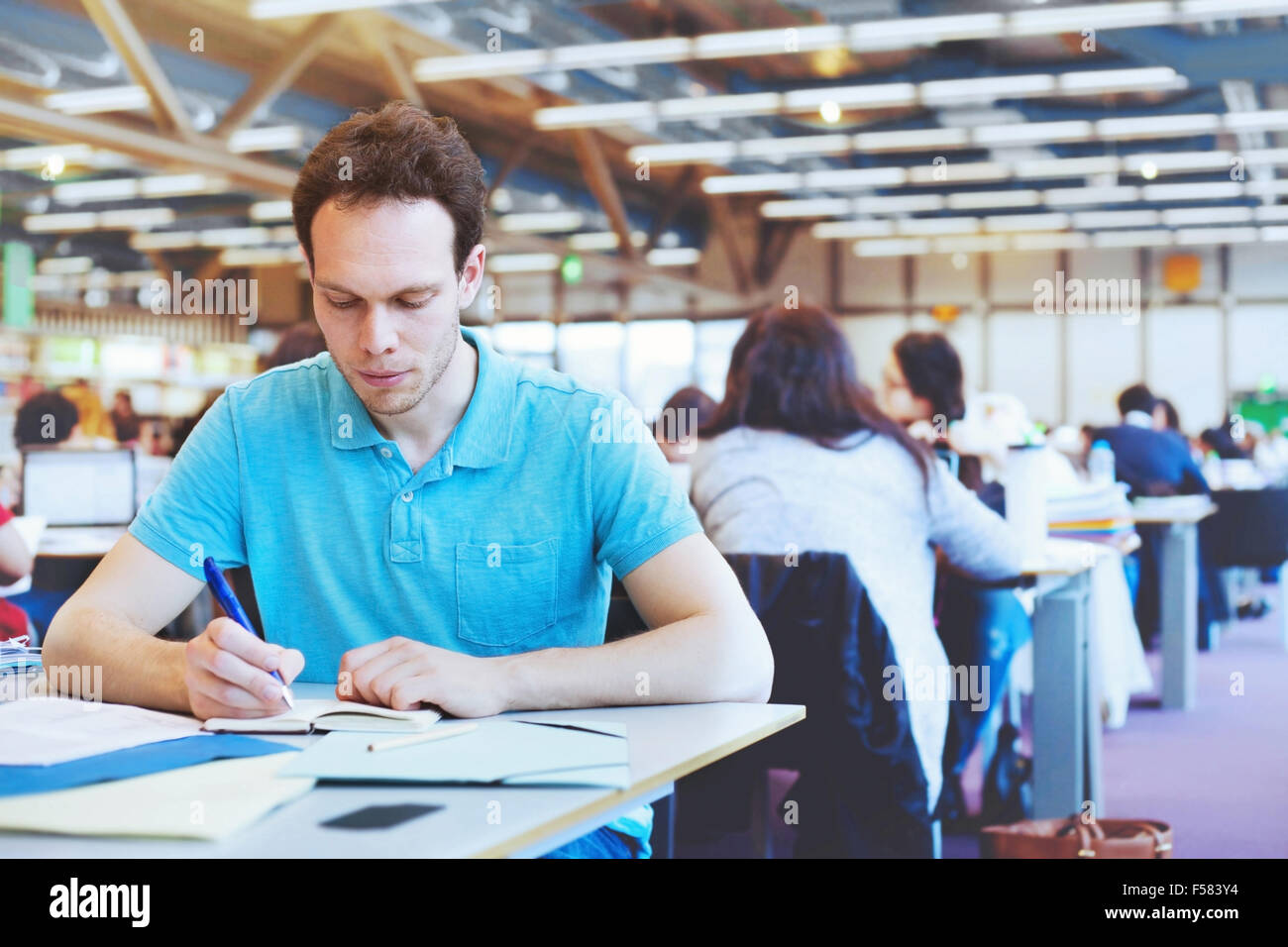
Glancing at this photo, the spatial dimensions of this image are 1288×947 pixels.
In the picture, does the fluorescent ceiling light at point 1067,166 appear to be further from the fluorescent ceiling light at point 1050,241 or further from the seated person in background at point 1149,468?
the seated person in background at point 1149,468

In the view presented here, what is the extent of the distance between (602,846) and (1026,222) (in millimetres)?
14040

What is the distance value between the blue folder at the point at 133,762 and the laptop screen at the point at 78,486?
151 inches

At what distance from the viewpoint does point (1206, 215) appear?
547 inches

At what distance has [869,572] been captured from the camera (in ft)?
9.00

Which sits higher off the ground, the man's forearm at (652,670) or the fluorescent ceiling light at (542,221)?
the fluorescent ceiling light at (542,221)

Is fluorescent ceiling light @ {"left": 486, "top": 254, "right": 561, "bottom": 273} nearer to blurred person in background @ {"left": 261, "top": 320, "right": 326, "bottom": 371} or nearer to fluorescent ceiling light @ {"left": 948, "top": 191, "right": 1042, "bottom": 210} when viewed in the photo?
fluorescent ceiling light @ {"left": 948, "top": 191, "right": 1042, "bottom": 210}

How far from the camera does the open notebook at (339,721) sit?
1.23 meters

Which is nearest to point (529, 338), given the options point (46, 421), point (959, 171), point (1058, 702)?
point (959, 171)

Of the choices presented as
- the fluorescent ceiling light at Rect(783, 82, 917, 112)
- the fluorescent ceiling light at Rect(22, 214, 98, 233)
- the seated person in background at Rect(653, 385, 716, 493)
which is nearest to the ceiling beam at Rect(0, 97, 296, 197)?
the seated person in background at Rect(653, 385, 716, 493)

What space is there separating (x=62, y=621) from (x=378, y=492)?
1.34 ft

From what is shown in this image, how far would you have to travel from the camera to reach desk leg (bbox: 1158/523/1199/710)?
5.62m

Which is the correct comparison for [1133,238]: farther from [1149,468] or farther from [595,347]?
[1149,468]

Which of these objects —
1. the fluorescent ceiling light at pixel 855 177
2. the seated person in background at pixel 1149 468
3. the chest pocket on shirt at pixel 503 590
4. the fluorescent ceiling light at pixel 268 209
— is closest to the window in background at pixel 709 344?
the fluorescent ceiling light at pixel 855 177

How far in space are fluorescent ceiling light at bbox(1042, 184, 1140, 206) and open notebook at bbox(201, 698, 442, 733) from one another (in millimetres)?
12470
